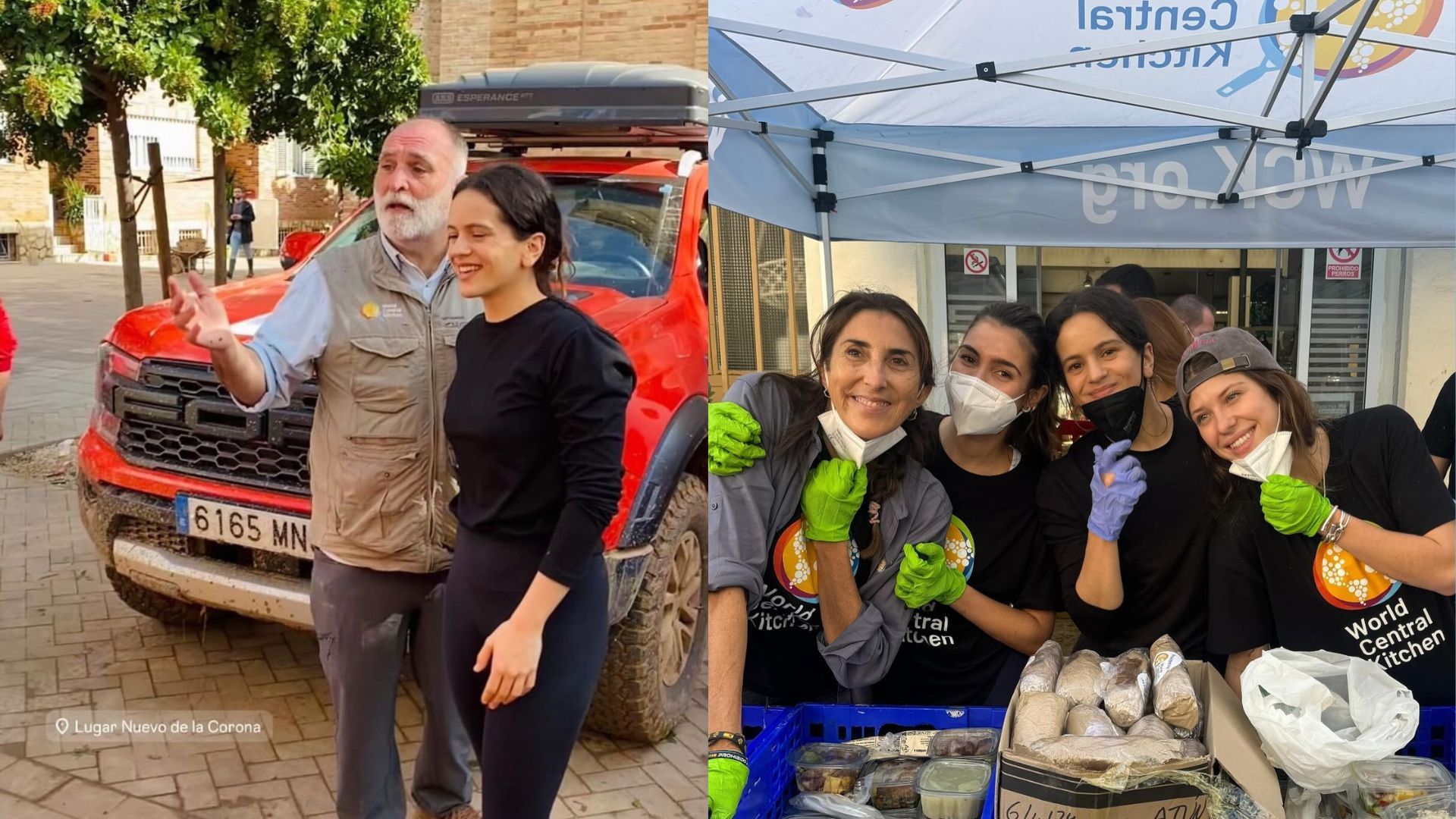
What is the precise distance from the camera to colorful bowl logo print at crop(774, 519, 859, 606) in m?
2.00

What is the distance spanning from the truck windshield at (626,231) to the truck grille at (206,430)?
490mm

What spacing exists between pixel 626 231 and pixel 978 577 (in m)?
0.82

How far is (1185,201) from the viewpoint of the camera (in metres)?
1.86

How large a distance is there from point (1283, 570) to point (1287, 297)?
417 millimetres

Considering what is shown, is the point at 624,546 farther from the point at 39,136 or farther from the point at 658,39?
the point at 39,136

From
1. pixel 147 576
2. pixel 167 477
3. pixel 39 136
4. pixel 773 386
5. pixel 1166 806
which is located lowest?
pixel 1166 806

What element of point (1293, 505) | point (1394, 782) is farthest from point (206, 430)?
point (1394, 782)

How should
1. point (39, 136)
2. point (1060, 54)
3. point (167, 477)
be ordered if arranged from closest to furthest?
point (1060, 54) → point (167, 477) → point (39, 136)

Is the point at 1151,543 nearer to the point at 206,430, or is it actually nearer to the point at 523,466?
the point at 523,466

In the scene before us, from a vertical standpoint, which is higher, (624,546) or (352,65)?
(352,65)

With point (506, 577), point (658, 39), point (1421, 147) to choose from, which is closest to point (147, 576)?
point (506, 577)

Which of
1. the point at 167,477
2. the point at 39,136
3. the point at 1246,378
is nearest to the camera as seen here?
the point at 1246,378

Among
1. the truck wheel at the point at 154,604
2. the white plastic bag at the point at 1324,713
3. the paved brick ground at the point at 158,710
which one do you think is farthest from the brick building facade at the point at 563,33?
the white plastic bag at the point at 1324,713

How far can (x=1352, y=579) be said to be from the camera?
6.07 ft
